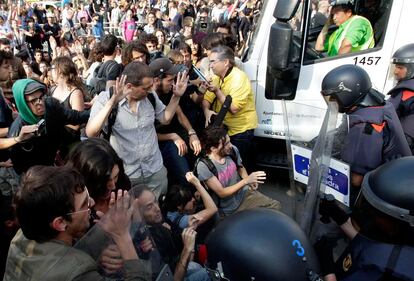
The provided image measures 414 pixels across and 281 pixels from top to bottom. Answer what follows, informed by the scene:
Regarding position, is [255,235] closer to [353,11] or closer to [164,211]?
[164,211]

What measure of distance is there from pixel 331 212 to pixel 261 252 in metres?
0.54

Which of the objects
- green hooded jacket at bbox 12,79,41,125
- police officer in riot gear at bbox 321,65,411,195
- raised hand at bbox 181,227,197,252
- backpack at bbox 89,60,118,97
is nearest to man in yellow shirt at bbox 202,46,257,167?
backpack at bbox 89,60,118,97

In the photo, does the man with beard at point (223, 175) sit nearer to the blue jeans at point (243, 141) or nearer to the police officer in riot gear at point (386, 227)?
the blue jeans at point (243, 141)

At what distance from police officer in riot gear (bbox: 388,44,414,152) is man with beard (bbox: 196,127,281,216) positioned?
1.21 meters

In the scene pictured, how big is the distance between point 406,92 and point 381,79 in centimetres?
74

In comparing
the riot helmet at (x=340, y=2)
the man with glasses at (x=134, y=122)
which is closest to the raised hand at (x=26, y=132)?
the man with glasses at (x=134, y=122)

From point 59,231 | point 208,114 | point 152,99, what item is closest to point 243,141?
point 208,114

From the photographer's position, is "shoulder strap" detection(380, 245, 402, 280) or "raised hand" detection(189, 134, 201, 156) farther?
"raised hand" detection(189, 134, 201, 156)

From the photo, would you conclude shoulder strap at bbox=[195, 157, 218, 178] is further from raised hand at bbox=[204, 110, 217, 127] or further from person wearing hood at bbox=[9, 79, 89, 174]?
person wearing hood at bbox=[9, 79, 89, 174]

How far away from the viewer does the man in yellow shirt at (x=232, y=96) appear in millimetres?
3859

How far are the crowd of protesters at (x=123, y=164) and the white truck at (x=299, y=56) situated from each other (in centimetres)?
30

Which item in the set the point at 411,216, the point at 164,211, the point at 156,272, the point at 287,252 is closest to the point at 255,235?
the point at 287,252

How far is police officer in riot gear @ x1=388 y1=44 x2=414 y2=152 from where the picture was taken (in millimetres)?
3131

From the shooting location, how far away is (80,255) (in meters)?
1.28
